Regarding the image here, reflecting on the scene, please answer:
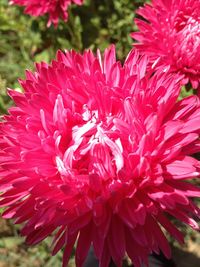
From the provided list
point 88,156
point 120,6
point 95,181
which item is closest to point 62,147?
point 88,156

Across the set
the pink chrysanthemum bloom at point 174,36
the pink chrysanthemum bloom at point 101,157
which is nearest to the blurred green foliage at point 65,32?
the pink chrysanthemum bloom at point 174,36

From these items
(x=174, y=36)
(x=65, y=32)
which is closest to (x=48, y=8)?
(x=65, y=32)

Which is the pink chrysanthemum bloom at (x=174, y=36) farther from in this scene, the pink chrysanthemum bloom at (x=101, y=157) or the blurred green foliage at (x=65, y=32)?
the blurred green foliage at (x=65, y=32)

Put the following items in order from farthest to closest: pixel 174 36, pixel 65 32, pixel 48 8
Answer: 1. pixel 65 32
2. pixel 48 8
3. pixel 174 36

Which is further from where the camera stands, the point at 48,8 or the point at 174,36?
the point at 48,8

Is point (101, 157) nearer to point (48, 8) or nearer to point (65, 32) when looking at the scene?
point (48, 8)

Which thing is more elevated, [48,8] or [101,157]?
[48,8]

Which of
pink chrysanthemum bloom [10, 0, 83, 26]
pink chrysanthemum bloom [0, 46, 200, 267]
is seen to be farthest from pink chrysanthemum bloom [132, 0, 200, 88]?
pink chrysanthemum bloom [10, 0, 83, 26]
